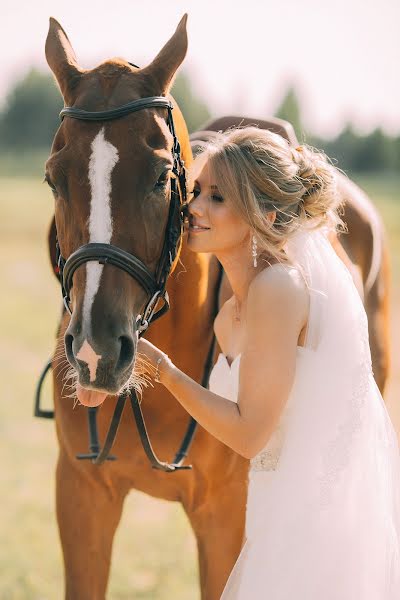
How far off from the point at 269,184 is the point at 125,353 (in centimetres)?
72

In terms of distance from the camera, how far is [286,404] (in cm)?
268

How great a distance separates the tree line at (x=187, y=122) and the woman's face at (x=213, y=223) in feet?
183

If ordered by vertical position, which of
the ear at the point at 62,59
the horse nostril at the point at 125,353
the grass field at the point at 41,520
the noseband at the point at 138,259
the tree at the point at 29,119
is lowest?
the tree at the point at 29,119

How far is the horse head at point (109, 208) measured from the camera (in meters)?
2.49

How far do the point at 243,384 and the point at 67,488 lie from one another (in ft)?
4.57

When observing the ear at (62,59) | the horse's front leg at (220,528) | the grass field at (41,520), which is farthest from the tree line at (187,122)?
the ear at (62,59)

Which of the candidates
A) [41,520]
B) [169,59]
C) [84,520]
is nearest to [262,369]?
[169,59]

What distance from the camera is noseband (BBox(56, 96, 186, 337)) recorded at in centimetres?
254

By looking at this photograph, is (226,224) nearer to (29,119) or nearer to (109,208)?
(109,208)

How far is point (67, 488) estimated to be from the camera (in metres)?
3.55

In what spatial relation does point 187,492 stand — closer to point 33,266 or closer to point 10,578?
point 10,578

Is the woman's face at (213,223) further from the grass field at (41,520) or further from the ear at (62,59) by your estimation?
the grass field at (41,520)

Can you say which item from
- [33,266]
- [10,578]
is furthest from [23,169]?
[10,578]

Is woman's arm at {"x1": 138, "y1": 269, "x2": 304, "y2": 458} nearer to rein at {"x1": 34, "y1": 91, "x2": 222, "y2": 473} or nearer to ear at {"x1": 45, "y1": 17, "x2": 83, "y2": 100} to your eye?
rein at {"x1": 34, "y1": 91, "x2": 222, "y2": 473}
